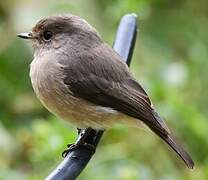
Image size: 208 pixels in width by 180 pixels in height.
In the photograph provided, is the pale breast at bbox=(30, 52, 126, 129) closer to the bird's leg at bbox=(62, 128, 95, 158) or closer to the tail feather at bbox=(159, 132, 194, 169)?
the bird's leg at bbox=(62, 128, 95, 158)

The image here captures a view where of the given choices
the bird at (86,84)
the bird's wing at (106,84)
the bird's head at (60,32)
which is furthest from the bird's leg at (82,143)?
the bird's head at (60,32)

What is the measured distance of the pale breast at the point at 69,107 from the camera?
3.53m

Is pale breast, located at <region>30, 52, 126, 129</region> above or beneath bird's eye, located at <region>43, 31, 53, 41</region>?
beneath

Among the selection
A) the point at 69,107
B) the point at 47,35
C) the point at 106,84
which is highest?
the point at 47,35

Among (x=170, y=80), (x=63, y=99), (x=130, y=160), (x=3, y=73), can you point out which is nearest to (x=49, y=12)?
(x=3, y=73)

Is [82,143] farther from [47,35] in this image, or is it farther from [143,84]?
[143,84]

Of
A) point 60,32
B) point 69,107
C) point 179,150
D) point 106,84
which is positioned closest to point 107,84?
point 106,84

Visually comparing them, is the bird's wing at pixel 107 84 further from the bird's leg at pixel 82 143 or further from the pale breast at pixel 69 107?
the bird's leg at pixel 82 143

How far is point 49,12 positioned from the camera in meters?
5.03

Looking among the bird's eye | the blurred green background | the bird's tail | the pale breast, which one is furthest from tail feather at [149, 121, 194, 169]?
the bird's eye

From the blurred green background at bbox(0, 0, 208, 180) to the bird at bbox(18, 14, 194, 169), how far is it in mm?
367

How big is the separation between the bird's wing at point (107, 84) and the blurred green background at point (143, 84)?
1.36 ft

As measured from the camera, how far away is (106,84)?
11.6 feet

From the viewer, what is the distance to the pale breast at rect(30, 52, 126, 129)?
353 cm
